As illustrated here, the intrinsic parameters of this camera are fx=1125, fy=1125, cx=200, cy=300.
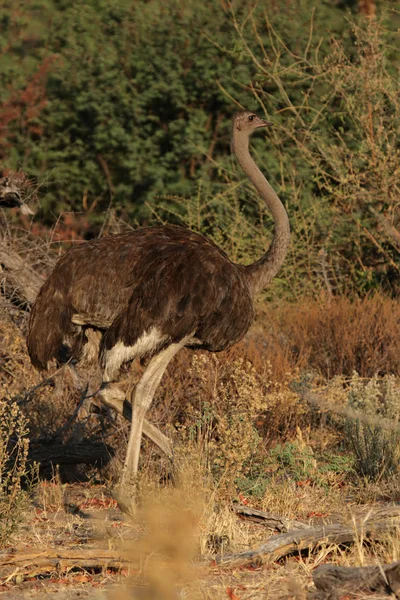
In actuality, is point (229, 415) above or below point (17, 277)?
below

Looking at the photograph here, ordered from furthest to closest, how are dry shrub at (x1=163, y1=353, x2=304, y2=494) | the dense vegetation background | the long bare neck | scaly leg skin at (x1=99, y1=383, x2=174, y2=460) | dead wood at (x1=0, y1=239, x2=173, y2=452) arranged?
the dense vegetation background, dead wood at (x1=0, y1=239, x2=173, y2=452), the long bare neck, scaly leg skin at (x1=99, y1=383, x2=174, y2=460), dry shrub at (x1=163, y1=353, x2=304, y2=494)

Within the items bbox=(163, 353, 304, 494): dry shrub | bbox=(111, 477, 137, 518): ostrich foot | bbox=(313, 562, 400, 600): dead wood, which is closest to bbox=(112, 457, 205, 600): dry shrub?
bbox=(111, 477, 137, 518): ostrich foot

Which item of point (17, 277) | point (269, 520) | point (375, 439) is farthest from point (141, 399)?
point (17, 277)

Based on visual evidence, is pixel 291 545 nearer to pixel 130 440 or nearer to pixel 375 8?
pixel 130 440

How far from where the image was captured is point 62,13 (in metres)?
14.6

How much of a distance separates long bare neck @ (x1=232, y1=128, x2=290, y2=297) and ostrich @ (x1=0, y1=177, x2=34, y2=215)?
1360mm

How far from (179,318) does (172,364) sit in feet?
6.44

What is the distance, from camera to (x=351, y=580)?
402 cm

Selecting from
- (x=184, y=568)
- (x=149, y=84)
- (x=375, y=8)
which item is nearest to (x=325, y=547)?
(x=184, y=568)

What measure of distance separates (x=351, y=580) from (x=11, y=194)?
11.5 feet

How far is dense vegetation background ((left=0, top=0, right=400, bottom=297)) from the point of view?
1060 centimetres

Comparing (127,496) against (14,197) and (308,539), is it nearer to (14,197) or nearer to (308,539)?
(308,539)

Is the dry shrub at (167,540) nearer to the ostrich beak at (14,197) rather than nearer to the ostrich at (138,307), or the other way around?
the ostrich at (138,307)

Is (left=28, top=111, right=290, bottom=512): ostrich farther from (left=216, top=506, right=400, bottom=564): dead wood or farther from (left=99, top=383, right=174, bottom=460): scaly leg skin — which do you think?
(left=216, top=506, right=400, bottom=564): dead wood
